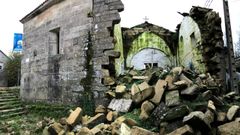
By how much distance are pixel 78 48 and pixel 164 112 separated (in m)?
4.24

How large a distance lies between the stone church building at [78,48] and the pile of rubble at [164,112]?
120cm

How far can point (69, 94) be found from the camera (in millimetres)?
8625

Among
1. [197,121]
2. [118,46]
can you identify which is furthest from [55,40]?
[197,121]

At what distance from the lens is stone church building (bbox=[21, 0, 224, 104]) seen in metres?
8.05

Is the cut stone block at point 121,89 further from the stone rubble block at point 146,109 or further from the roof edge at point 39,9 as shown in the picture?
the roof edge at point 39,9

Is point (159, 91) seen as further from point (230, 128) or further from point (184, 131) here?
point (230, 128)

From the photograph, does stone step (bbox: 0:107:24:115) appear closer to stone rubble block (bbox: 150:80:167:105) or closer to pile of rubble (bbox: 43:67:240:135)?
pile of rubble (bbox: 43:67:240:135)

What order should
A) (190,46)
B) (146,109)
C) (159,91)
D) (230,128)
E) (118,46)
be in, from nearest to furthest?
(230,128)
(146,109)
(159,91)
(190,46)
(118,46)

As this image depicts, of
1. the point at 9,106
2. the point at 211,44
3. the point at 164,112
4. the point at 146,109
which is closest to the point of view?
the point at 164,112

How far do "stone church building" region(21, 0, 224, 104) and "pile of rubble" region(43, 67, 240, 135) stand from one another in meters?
1.20

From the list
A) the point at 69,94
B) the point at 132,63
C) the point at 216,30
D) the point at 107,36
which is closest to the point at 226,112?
the point at 107,36

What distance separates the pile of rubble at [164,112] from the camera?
15.4ft

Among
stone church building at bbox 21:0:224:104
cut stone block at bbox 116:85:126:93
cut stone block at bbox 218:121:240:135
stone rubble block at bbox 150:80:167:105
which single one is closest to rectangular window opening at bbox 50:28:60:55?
stone church building at bbox 21:0:224:104

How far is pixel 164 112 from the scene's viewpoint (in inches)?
211
